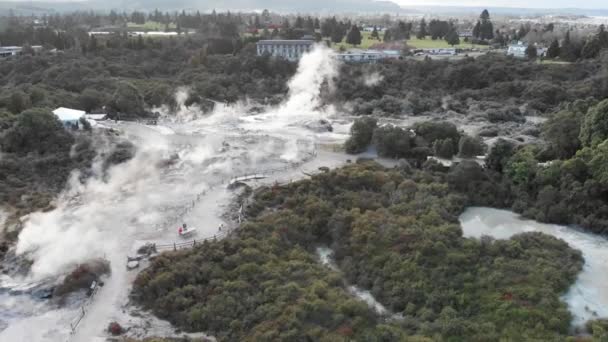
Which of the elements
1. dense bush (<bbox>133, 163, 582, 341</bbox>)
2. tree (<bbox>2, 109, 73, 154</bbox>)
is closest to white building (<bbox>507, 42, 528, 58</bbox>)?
dense bush (<bbox>133, 163, 582, 341</bbox>)

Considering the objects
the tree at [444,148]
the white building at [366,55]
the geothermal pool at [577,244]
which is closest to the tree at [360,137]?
the tree at [444,148]

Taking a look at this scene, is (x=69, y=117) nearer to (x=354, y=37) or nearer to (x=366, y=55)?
(x=366, y=55)

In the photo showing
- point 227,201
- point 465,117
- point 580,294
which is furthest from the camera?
point 465,117

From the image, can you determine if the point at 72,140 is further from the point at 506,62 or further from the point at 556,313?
the point at 506,62

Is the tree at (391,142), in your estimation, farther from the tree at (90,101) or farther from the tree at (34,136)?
the tree at (90,101)

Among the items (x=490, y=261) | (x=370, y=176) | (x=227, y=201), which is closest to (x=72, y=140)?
(x=227, y=201)

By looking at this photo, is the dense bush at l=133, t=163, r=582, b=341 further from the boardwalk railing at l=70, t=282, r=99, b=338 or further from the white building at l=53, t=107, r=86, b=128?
the white building at l=53, t=107, r=86, b=128

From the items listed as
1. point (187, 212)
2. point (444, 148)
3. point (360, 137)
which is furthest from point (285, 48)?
point (187, 212)
